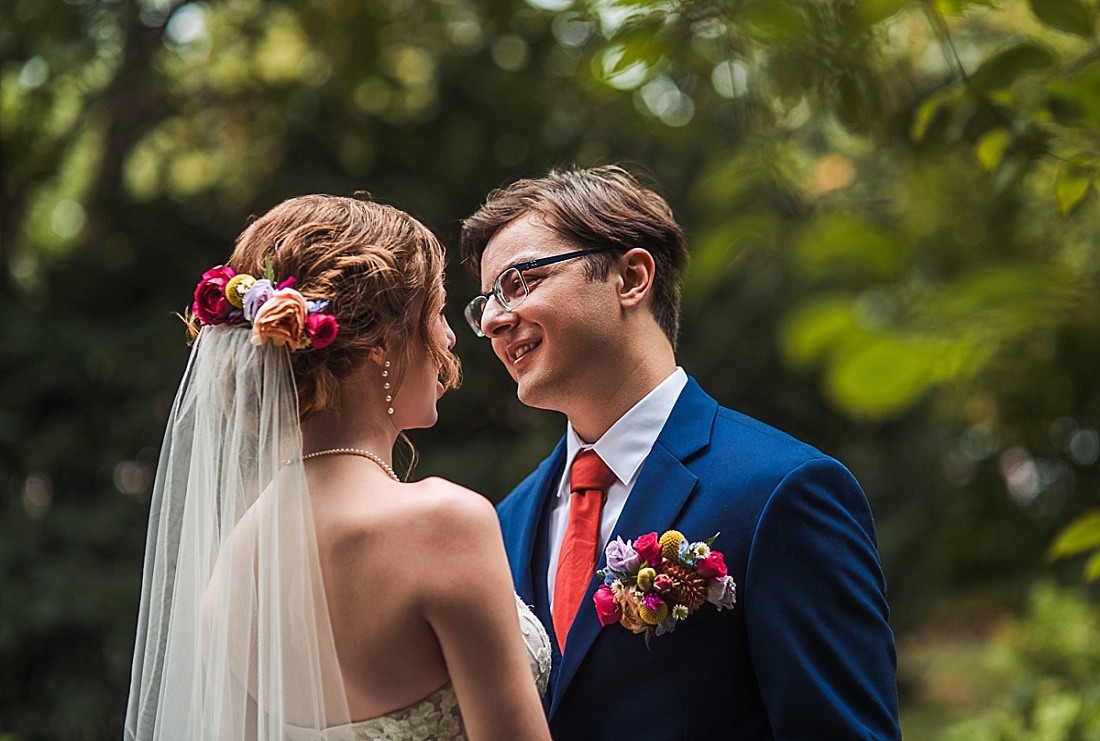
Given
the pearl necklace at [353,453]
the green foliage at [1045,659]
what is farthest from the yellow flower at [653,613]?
the green foliage at [1045,659]

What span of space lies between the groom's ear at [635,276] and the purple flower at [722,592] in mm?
811

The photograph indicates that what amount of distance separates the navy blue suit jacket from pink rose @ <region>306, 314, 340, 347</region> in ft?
3.19

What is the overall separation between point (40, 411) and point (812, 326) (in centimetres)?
673

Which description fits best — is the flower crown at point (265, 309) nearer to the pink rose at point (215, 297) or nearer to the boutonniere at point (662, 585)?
the pink rose at point (215, 297)

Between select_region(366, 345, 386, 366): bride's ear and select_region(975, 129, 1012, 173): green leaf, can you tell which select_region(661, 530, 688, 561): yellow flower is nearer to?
select_region(366, 345, 386, 366): bride's ear

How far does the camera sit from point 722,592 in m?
2.61

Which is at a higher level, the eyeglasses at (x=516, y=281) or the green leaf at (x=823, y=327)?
the eyeglasses at (x=516, y=281)

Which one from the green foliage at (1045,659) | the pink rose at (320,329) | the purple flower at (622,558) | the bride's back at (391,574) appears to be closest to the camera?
the bride's back at (391,574)

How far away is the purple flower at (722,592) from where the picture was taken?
2.61m

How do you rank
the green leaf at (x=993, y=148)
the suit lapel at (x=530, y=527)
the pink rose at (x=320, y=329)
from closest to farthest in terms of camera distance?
1. the pink rose at (x=320, y=329)
2. the green leaf at (x=993, y=148)
3. the suit lapel at (x=530, y=527)

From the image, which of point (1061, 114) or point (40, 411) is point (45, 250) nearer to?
point (40, 411)

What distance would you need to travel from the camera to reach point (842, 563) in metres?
2.59

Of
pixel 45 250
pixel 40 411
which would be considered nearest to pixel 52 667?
pixel 40 411

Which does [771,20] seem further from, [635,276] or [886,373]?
[635,276]
